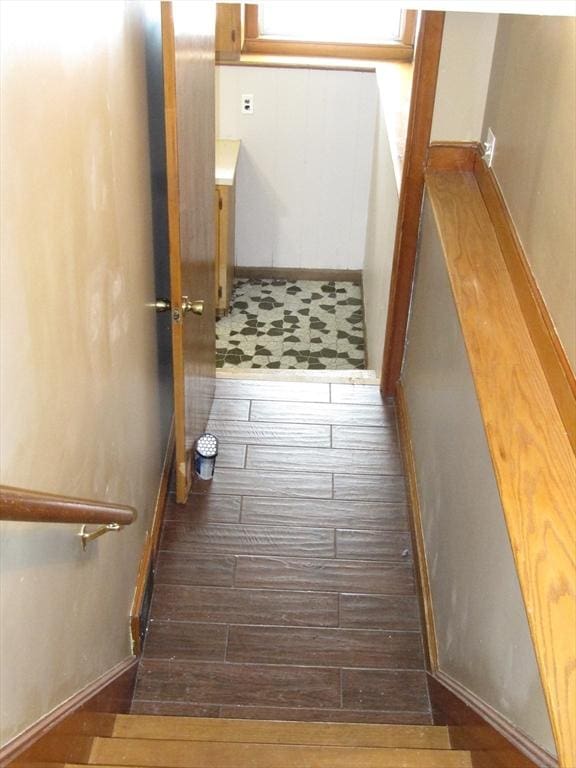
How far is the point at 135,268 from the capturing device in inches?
95.0

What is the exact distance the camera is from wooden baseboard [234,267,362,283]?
5.99 meters

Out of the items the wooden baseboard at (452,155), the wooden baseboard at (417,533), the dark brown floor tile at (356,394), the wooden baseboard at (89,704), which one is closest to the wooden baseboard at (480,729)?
the wooden baseboard at (417,533)

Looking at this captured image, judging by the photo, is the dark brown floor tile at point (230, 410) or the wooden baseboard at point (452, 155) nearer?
the wooden baseboard at point (452, 155)

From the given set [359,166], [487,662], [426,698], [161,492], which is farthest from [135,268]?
[359,166]

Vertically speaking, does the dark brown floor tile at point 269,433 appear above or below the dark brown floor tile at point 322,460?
above

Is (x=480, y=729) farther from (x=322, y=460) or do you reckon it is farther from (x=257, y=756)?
(x=322, y=460)

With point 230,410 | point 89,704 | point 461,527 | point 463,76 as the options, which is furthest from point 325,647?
point 463,76

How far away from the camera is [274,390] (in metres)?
3.87

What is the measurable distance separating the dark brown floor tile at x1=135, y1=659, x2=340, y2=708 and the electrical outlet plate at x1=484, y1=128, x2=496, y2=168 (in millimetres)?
1836

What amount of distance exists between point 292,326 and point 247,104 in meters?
1.47

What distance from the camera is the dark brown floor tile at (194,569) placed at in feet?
9.59

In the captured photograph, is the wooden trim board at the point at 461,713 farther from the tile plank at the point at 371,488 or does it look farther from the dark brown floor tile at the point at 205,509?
the dark brown floor tile at the point at 205,509

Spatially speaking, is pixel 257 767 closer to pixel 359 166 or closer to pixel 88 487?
pixel 88 487

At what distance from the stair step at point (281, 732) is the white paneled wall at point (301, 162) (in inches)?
156
